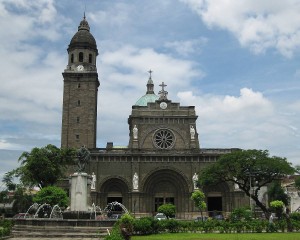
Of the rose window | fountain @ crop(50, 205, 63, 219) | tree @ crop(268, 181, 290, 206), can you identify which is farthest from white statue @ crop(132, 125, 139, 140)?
fountain @ crop(50, 205, 63, 219)

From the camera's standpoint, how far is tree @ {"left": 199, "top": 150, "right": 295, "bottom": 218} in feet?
138

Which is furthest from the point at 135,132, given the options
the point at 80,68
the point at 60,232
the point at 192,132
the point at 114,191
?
the point at 60,232

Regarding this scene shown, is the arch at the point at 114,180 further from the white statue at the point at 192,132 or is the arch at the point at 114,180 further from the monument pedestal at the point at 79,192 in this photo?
the monument pedestal at the point at 79,192

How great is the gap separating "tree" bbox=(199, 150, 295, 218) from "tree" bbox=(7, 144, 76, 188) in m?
17.8

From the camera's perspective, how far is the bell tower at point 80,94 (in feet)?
192

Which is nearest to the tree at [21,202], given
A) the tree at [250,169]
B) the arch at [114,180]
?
the arch at [114,180]

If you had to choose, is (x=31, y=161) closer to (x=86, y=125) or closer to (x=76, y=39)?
(x=86, y=125)

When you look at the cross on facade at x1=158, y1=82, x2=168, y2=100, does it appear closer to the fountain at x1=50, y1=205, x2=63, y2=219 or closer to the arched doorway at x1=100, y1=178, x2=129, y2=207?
the arched doorway at x1=100, y1=178, x2=129, y2=207

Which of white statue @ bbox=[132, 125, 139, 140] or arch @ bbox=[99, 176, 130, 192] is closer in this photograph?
arch @ bbox=[99, 176, 130, 192]

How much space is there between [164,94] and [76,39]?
16372 mm

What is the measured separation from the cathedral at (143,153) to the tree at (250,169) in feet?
36.6

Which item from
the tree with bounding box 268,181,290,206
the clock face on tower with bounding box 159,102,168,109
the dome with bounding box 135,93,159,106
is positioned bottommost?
the tree with bounding box 268,181,290,206

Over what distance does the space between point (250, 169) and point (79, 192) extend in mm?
23754

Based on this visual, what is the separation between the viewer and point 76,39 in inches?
2429
